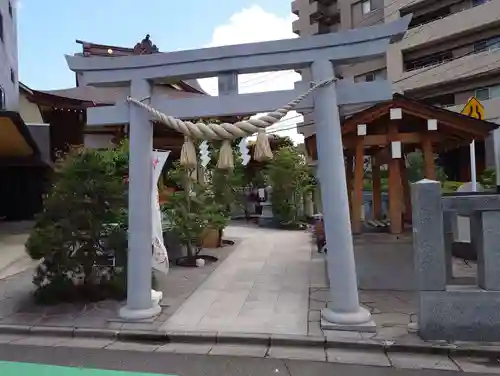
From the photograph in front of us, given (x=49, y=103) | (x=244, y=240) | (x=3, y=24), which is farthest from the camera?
(x=49, y=103)

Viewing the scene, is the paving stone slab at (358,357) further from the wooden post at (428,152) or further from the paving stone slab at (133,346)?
the wooden post at (428,152)

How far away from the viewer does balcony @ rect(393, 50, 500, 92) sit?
23281mm

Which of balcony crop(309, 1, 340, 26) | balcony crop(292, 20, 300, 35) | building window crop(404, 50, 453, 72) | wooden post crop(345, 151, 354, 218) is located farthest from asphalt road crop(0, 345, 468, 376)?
balcony crop(292, 20, 300, 35)

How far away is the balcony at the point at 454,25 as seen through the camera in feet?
76.4

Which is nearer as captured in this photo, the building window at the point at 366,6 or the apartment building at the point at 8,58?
the apartment building at the point at 8,58

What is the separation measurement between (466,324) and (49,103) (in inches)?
709

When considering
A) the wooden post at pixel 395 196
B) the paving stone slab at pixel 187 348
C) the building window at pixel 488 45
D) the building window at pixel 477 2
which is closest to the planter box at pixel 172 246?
the paving stone slab at pixel 187 348

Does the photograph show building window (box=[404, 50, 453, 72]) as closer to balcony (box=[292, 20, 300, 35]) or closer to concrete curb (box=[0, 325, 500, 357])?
balcony (box=[292, 20, 300, 35])

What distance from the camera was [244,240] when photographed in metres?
13.2

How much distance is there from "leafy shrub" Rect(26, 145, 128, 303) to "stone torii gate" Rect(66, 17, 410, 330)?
877mm

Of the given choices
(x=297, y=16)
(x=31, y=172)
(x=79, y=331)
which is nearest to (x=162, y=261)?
(x=79, y=331)

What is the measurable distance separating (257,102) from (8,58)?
14.2m

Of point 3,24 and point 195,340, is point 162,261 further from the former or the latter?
point 3,24

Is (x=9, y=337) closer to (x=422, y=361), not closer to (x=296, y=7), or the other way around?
(x=422, y=361)
